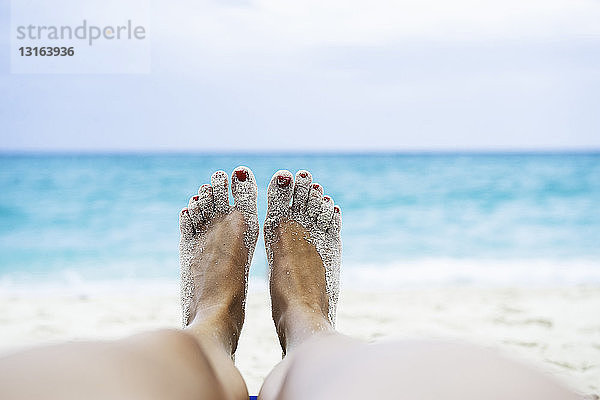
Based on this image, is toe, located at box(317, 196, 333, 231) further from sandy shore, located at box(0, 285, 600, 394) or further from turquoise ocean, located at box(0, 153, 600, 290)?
turquoise ocean, located at box(0, 153, 600, 290)

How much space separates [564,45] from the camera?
11156mm

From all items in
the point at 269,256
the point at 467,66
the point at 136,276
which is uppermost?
the point at 467,66

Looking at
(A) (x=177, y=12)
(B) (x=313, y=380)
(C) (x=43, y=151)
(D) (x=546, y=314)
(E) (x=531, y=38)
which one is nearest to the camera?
(B) (x=313, y=380)

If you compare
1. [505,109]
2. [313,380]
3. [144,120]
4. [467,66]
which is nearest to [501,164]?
[505,109]

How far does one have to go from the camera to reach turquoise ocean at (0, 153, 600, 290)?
3.95 meters

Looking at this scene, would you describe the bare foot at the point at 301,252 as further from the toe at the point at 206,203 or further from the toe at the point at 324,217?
the toe at the point at 206,203

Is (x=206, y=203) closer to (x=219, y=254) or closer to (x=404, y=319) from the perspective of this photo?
(x=219, y=254)

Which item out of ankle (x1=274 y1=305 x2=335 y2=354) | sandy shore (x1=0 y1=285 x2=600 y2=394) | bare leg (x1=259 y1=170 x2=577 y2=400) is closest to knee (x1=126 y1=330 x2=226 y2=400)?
bare leg (x1=259 y1=170 x2=577 y2=400)

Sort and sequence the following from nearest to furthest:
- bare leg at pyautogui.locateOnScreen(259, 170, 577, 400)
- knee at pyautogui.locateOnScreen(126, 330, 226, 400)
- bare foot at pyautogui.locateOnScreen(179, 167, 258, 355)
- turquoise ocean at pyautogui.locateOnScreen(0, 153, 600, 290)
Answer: bare leg at pyautogui.locateOnScreen(259, 170, 577, 400) < knee at pyautogui.locateOnScreen(126, 330, 226, 400) < bare foot at pyautogui.locateOnScreen(179, 167, 258, 355) < turquoise ocean at pyautogui.locateOnScreen(0, 153, 600, 290)

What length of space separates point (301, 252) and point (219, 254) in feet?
0.82

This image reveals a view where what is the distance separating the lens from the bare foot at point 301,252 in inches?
58.9

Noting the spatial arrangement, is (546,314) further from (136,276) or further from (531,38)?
(531,38)

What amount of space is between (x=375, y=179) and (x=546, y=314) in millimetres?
7812

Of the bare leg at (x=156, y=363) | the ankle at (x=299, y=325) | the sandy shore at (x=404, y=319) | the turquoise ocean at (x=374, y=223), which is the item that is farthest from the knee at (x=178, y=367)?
the turquoise ocean at (x=374, y=223)
